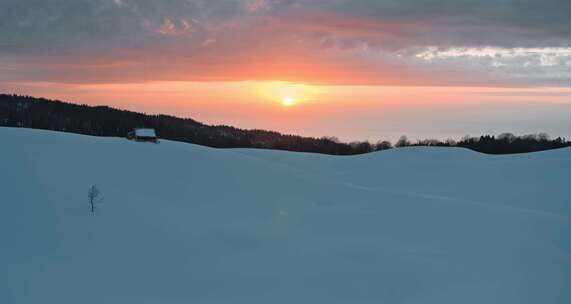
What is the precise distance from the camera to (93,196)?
25.8 metres

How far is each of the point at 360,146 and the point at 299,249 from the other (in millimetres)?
111402

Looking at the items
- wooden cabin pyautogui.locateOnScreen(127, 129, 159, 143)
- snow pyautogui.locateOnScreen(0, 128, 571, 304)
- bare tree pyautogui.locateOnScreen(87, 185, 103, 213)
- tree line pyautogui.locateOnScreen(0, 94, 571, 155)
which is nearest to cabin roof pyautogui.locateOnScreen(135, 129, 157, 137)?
wooden cabin pyautogui.locateOnScreen(127, 129, 159, 143)

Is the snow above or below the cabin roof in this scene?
below

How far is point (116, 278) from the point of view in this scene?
66.9 ft

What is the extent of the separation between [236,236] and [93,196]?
8.35 metres

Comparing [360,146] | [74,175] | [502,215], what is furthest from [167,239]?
[360,146]

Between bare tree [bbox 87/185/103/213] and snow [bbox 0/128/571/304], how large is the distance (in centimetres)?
53

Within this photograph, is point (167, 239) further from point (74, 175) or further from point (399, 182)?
point (399, 182)

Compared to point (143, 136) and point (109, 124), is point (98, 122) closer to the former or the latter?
point (109, 124)

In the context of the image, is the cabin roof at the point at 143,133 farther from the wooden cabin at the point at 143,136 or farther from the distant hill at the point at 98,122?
the distant hill at the point at 98,122

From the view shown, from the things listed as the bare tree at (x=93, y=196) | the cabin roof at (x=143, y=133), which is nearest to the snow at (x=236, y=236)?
the bare tree at (x=93, y=196)

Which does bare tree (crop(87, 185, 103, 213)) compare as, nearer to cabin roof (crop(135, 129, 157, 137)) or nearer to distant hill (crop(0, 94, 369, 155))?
cabin roof (crop(135, 129, 157, 137))

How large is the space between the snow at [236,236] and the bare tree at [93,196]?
0.53m

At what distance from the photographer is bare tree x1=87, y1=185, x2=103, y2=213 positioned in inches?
1012
